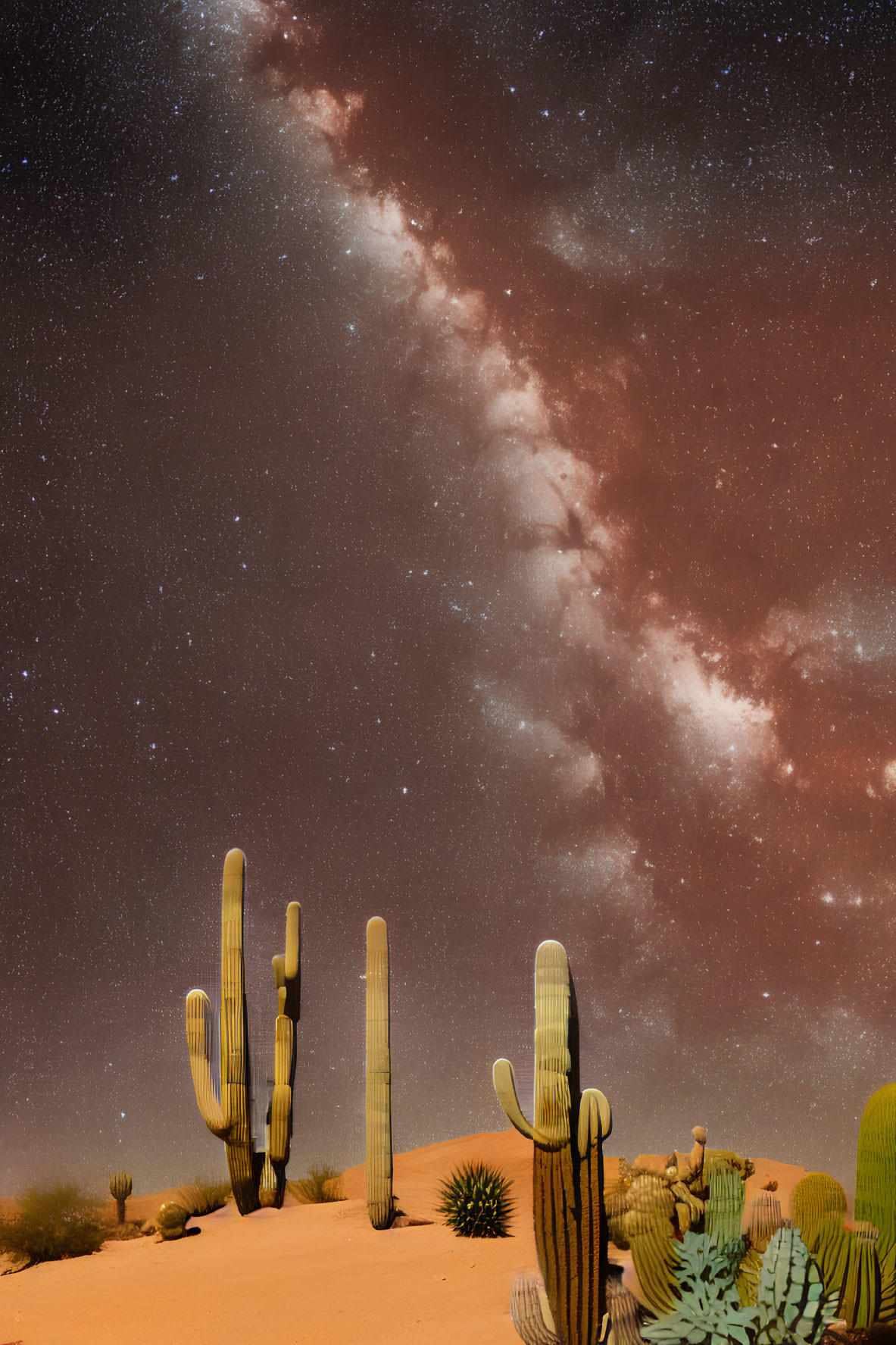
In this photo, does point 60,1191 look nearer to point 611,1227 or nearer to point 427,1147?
point 611,1227

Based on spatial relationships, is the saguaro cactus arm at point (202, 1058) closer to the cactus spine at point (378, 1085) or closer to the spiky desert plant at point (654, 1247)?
the cactus spine at point (378, 1085)

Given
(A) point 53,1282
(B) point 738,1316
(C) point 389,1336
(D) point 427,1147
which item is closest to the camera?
(B) point 738,1316

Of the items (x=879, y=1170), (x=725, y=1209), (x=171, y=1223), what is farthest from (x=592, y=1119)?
(x=171, y=1223)

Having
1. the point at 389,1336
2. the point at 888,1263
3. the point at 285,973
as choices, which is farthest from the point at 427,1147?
the point at 888,1263

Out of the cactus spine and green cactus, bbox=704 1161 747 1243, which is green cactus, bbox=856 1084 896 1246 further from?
the cactus spine

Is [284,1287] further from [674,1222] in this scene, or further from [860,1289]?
[860,1289]

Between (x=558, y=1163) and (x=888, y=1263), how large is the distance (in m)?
3.00

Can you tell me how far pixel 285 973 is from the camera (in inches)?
521

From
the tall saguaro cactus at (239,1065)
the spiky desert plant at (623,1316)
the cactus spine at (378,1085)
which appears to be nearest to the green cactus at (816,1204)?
the spiky desert plant at (623,1316)

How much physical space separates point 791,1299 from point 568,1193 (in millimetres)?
1586

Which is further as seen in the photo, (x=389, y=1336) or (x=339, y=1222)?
(x=339, y=1222)

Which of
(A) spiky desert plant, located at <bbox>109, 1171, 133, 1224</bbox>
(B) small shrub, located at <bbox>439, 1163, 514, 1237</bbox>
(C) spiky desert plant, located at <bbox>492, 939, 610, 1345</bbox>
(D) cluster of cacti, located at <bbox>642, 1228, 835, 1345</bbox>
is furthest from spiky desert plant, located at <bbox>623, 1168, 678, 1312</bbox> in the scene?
(A) spiky desert plant, located at <bbox>109, 1171, 133, 1224</bbox>

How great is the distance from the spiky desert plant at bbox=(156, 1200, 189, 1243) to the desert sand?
197 millimetres

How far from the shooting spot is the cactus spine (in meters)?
12.1
